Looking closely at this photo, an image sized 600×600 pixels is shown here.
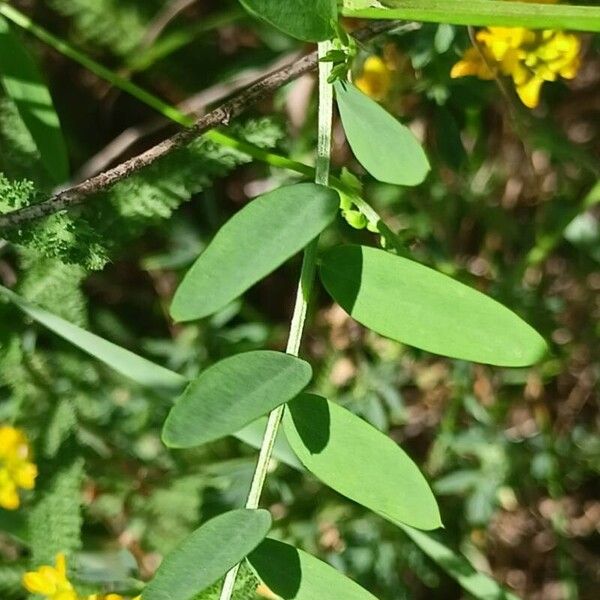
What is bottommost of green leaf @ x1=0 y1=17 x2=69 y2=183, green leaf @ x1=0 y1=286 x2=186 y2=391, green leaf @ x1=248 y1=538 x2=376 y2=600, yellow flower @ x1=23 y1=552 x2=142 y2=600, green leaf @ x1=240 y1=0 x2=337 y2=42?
yellow flower @ x1=23 y1=552 x2=142 y2=600

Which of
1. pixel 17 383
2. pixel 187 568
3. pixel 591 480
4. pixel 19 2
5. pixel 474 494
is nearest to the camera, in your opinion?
pixel 187 568

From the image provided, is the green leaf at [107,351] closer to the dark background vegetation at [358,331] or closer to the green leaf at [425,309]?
the dark background vegetation at [358,331]

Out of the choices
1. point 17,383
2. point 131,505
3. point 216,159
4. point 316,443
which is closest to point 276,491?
point 131,505

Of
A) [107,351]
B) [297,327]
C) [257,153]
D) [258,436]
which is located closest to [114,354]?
[107,351]

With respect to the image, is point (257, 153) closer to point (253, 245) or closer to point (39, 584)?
point (253, 245)

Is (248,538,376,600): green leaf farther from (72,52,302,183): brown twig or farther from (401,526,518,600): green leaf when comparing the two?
(72,52,302,183): brown twig

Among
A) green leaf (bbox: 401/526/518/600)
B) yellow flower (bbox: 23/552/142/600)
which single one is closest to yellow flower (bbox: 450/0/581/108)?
green leaf (bbox: 401/526/518/600)

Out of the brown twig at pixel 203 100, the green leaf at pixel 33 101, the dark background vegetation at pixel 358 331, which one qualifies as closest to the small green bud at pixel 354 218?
the dark background vegetation at pixel 358 331

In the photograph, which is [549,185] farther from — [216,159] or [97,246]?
[97,246]
